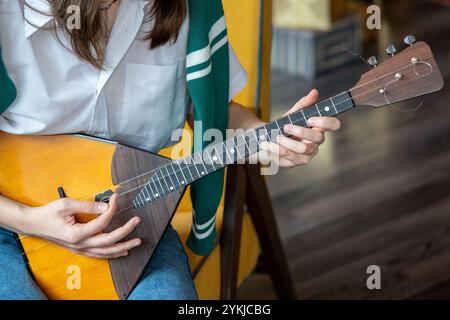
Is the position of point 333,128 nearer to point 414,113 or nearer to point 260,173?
point 260,173

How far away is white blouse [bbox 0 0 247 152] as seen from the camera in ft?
3.70

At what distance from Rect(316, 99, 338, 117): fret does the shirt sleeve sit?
0.25 metres

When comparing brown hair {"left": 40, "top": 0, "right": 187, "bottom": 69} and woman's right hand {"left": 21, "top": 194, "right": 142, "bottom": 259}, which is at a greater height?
brown hair {"left": 40, "top": 0, "right": 187, "bottom": 69}

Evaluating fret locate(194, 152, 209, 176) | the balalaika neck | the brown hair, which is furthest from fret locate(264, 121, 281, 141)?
the brown hair

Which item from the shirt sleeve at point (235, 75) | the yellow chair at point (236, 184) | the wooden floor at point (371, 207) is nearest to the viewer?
the shirt sleeve at point (235, 75)

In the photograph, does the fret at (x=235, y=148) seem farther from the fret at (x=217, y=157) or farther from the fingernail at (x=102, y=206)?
the fingernail at (x=102, y=206)

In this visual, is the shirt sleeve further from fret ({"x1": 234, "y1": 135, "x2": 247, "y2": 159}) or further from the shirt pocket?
fret ({"x1": 234, "y1": 135, "x2": 247, "y2": 159})

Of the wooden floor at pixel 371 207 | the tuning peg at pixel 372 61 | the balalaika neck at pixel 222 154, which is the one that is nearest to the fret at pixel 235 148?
the balalaika neck at pixel 222 154

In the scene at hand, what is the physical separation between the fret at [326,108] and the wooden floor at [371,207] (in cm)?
84

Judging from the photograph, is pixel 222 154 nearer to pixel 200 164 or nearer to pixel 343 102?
pixel 200 164

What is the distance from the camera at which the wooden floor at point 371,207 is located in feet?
6.15

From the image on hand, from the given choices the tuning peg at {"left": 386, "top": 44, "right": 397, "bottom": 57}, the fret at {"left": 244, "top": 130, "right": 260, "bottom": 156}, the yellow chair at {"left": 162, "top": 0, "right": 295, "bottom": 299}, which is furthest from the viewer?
the yellow chair at {"left": 162, "top": 0, "right": 295, "bottom": 299}

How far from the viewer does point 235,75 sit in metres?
1.29
